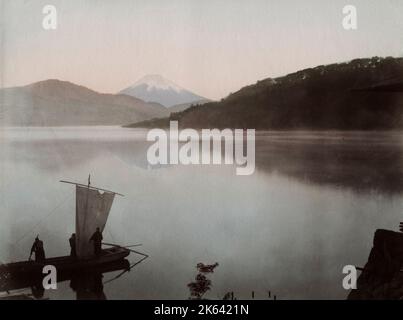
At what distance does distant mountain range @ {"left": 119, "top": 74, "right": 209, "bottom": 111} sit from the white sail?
970mm

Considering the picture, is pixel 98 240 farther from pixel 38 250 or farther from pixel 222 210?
pixel 222 210

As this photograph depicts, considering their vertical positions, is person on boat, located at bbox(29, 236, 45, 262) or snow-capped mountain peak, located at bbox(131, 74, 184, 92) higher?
snow-capped mountain peak, located at bbox(131, 74, 184, 92)

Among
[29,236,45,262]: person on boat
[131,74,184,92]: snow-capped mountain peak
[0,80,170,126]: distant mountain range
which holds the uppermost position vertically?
[131,74,184,92]: snow-capped mountain peak

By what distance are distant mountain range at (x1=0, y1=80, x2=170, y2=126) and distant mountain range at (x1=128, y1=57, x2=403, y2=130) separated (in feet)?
0.53

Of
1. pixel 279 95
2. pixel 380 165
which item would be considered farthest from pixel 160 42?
pixel 380 165

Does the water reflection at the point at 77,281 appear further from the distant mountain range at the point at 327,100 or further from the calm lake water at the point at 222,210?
the distant mountain range at the point at 327,100

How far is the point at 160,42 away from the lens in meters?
4.91

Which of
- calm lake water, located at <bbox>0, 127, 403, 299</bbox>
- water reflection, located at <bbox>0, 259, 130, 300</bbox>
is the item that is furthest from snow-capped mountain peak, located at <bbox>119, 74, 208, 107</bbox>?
water reflection, located at <bbox>0, 259, 130, 300</bbox>

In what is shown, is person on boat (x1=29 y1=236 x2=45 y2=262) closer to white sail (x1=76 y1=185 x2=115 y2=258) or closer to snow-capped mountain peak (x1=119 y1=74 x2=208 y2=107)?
white sail (x1=76 y1=185 x2=115 y2=258)

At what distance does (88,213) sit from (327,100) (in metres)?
2.46

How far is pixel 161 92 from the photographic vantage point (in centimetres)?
495

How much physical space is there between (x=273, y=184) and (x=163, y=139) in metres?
1.11

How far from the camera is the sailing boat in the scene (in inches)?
191

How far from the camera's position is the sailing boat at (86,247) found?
4.86 meters
